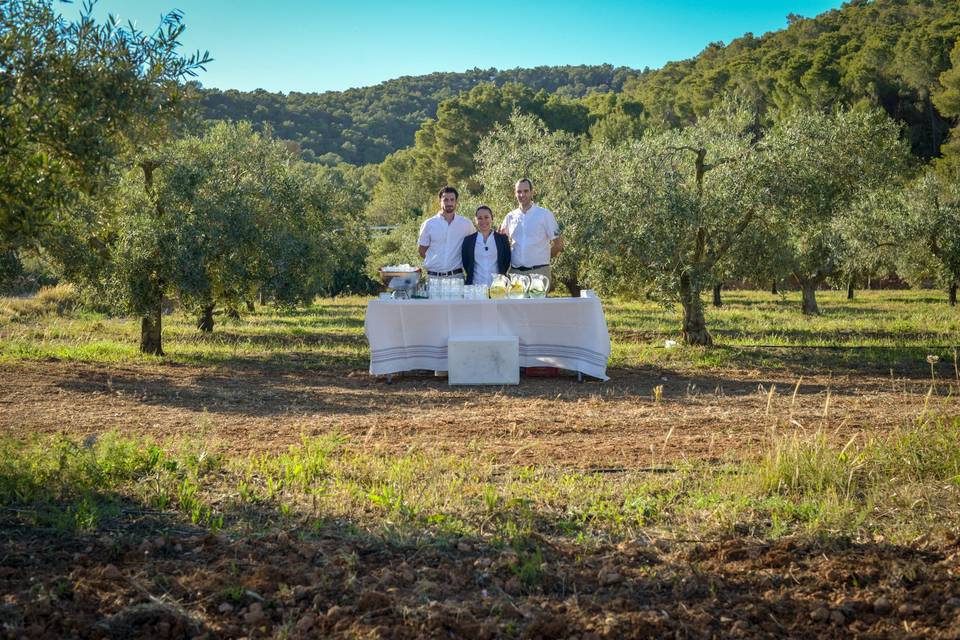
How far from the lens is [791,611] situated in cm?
380

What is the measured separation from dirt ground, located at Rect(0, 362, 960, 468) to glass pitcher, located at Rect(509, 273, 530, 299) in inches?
42.4

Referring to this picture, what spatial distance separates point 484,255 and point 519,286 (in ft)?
3.33

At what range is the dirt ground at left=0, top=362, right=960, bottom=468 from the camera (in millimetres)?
6883

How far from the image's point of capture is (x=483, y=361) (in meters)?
10.6

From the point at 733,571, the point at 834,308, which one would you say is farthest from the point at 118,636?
the point at 834,308

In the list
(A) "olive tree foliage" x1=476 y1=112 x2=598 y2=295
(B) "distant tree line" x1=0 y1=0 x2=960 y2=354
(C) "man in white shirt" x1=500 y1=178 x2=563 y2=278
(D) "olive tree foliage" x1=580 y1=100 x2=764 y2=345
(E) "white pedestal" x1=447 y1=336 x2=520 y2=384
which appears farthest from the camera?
(A) "olive tree foliage" x1=476 y1=112 x2=598 y2=295

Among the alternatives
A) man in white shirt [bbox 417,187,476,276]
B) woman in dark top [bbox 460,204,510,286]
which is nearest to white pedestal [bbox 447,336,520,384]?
→ woman in dark top [bbox 460,204,510,286]

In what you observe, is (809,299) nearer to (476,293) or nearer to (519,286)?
(519,286)

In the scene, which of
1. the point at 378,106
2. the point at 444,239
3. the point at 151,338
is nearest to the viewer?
the point at 444,239

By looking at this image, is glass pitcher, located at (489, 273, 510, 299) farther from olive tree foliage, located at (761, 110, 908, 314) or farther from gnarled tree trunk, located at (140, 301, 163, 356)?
gnarled tree trunk, located at (140, 301, 163, 356)

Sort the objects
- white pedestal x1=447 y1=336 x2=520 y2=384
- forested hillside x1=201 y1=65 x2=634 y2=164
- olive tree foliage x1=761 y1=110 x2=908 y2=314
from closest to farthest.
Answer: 1. white pedestal x1=447 y1=336 x2=520 y2=384
2. olive tree foliage x1=761 y1=110 x2=908 y2=314
3. forested hillside x1=201 y1=65 x2=634 y2=164

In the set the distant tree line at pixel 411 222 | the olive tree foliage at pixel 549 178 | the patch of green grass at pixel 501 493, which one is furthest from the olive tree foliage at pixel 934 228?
the patch of green grass at pixel 501 493

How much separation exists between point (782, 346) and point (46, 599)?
13609mm

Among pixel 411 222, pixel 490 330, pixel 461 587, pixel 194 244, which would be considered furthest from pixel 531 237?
pixel 411 222
